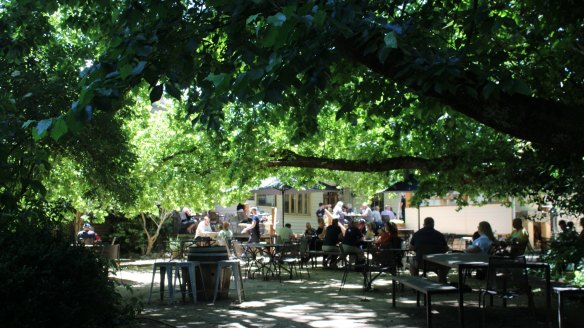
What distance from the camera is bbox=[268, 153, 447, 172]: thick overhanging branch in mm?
11812

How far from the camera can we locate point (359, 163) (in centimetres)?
1280

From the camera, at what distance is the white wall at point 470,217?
22547 millimetres

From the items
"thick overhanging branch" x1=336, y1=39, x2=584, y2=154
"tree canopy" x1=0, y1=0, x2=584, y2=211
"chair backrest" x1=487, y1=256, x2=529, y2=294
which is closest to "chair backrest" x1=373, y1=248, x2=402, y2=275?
"tree canopy" x1=0, y1=0, x2=584, y2=211

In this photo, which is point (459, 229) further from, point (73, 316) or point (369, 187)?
point (73, 316)

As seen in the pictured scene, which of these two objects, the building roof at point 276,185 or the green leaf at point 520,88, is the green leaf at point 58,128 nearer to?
the green leaf at point 520,88

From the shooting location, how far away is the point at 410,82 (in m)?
4.82

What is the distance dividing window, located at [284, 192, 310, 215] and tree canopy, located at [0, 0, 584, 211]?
50.2ft

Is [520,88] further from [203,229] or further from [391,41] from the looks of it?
[203,229]

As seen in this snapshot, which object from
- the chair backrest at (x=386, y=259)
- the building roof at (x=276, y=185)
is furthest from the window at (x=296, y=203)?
the chair backrest at (x=386, y=259)

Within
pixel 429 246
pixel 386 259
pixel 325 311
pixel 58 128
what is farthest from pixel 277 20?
pixel 429 246

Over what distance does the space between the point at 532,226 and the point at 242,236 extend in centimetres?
1084

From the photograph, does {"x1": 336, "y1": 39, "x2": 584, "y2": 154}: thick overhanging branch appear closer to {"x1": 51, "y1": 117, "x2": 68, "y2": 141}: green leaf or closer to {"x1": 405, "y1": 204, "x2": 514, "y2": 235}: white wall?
{"x1": 51, "y1": 117, "x2": 68, "y2": 141}: green leaf

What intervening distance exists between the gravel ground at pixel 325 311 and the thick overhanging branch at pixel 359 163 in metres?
2.47

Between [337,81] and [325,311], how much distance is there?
3.40 meters
